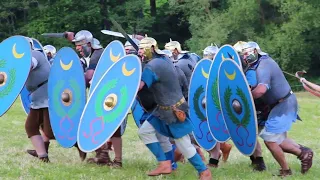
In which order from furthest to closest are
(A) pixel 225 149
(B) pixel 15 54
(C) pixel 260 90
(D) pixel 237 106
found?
(A) pixel 225 149, (B) pixel 15 54, (D) pixel 237 106, (C) pixel 260 90

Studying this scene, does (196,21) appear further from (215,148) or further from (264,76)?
(264,76)

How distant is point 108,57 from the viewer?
6.79 metres

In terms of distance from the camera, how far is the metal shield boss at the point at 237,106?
6223mm

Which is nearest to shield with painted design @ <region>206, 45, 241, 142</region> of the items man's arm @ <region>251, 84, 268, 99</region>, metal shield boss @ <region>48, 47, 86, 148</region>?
man's arm @ <region>251, 84, 268, 99</region>

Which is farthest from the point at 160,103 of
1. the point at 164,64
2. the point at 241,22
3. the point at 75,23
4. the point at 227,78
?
the point at 75,23

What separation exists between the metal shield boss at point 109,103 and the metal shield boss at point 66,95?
526 mm

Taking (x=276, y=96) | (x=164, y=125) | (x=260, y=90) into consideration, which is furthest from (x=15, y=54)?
(x=276, y=96)

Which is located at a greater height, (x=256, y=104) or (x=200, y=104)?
(x=256, y=104)

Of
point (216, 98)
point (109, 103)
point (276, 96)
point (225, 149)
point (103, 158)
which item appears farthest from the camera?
point (225, 149)

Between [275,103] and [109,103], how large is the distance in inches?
71.2

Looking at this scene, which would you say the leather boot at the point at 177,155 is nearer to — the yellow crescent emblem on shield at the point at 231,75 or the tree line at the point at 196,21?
the yellow crescent emblem on shield at the point at 231,75

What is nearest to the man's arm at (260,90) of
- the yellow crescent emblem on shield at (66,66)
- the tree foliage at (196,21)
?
the yellow crescent emblem on shield at (66,66)

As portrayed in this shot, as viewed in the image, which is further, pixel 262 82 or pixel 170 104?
pixel 262 82

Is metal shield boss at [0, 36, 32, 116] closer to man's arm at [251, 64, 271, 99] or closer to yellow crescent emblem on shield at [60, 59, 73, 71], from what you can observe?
yellow crescent emblem on shield at [60, 59, 73, 71]
